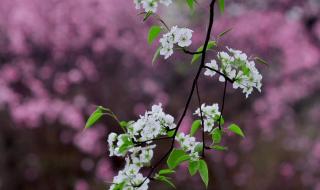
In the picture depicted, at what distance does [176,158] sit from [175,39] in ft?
0.85

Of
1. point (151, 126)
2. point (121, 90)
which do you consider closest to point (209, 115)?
point (151, 126)

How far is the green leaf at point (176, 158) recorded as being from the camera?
1.25 metres

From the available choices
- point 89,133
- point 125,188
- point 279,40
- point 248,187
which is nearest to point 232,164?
point 248,187

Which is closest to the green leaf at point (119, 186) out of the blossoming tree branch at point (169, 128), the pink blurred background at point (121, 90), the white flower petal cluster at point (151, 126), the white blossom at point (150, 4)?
the blossoming tree branch at point (169, 128)

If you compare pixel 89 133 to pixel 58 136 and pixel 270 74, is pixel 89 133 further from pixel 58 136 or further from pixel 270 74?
pixel 270 74

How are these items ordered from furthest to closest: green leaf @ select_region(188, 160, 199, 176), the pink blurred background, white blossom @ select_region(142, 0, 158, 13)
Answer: the pink blurred background
green leaf @ select_region(188, 160, 199, 176)
white blossom @ select_region(142, 0, 158, 13)

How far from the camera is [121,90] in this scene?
22.3ft

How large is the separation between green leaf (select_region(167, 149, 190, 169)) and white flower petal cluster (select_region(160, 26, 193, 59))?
0.21m

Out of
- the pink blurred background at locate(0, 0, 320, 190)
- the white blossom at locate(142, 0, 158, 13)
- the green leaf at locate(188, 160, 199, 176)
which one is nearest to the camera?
the white blossom at locate(142, 0, 158, 13)

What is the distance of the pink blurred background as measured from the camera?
593cm

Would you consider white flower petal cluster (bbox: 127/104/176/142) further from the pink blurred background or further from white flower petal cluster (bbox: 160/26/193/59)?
the pink blurred background

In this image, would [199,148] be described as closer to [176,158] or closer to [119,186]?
[176,158]

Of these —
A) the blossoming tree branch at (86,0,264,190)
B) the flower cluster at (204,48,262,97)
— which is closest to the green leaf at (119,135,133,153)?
the blossoming tree branch at (86,0,264,190)

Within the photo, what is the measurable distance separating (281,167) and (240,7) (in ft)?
12.8
